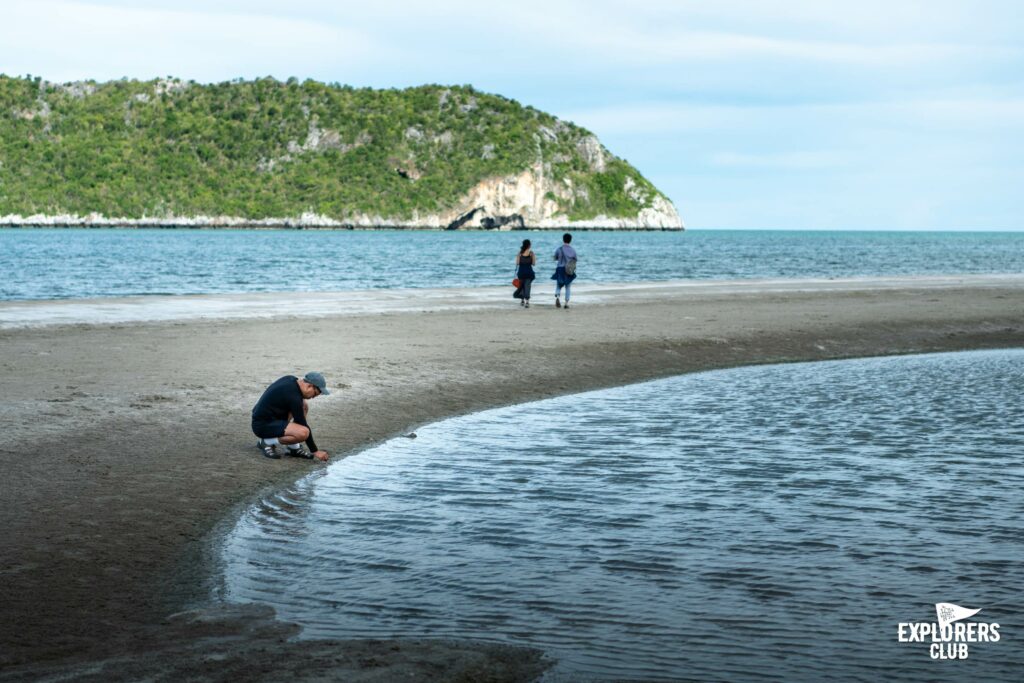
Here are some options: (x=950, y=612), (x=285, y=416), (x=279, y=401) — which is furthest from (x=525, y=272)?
(x=950, y=612)

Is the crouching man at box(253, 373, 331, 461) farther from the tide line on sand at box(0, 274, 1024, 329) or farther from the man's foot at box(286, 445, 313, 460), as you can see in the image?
the tide line on sand at box(0, 274, 1024, 329)

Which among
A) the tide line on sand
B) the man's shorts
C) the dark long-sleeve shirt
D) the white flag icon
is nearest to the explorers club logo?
the white flag icon

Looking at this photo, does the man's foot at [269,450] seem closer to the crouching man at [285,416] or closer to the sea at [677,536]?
the crouching man at [285,416]

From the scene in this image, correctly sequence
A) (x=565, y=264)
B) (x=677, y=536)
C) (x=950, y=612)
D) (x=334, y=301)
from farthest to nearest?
(x=334, y=301) → (x=565, y=264) → (x=677, y=536) → (x=950, y=612)

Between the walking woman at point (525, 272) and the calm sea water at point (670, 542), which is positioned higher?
the walking woman at point (525, 272)

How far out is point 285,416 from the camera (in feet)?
39.0

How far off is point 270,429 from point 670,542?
4.92m

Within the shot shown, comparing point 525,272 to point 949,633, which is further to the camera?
point 525,272

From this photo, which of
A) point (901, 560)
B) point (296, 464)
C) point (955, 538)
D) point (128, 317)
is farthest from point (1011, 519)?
point (128, 317)

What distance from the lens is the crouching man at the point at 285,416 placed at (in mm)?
11719

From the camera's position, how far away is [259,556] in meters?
8.46

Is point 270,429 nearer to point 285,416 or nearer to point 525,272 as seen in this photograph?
point 285,416

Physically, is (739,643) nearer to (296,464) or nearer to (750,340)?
(296,464)

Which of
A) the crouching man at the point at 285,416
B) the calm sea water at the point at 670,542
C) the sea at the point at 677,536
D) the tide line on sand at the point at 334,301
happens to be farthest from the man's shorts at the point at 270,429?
the tide line on sand at the point at 334,301
